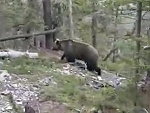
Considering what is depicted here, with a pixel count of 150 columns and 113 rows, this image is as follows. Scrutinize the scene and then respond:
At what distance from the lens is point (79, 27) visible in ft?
76.7

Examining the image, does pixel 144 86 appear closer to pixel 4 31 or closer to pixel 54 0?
pixel 54 0

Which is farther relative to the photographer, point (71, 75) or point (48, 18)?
point (48, 18)

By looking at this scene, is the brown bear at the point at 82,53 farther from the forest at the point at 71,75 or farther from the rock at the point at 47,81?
the rock at the point at 47,81

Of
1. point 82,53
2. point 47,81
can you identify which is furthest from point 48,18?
point 47,81

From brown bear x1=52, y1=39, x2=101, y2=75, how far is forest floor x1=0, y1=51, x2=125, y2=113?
1.50ft

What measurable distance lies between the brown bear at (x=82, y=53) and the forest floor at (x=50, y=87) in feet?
1.50

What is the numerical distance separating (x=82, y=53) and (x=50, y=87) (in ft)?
13.5

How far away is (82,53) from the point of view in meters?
13.8

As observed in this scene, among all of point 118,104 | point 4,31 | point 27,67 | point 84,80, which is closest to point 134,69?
point 118,104

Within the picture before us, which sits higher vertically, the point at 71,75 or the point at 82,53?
the point at 82,53

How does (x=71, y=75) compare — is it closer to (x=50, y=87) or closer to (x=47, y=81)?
(x=47, y=81)

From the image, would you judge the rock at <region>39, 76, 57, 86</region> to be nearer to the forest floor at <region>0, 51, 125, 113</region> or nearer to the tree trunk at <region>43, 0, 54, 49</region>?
the forest floor at <region>0, 51, 125, 113</region>

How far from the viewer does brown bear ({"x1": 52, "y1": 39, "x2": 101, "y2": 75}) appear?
13.6 meters

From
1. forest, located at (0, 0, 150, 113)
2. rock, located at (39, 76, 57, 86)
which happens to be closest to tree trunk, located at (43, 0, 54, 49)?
forest, located at (0, 0, 150, 113)
